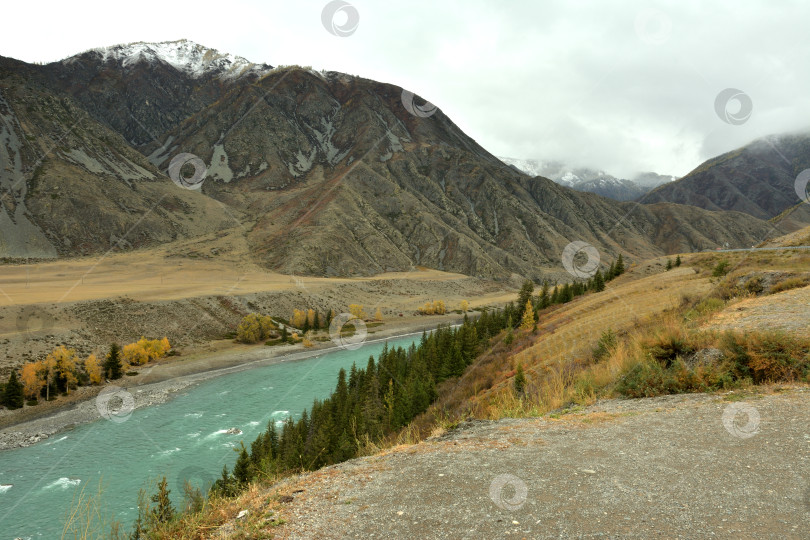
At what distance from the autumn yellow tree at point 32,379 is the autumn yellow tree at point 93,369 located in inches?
208

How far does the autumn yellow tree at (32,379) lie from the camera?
43.3m

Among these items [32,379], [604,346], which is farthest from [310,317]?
[604,346]

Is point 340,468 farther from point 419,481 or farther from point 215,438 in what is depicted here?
point 215,438

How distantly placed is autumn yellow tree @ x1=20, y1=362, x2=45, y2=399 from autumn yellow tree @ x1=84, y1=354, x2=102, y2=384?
527 centimetres

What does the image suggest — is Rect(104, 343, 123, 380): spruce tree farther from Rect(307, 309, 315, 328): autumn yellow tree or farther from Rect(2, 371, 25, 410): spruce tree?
Rect(307, 309, 315, 328): autumn yellow tree

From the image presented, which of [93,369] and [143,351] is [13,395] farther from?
[143,351]

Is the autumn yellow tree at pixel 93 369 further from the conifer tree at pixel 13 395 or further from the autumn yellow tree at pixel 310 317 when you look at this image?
the autumn yellow tree at pixel 310 317

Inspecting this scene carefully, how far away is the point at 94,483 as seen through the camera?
92.5 feet

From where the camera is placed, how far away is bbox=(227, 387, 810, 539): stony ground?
3961 millimetres

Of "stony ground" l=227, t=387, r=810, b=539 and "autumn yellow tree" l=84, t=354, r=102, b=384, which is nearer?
"stony ground" l=227, t=387, r=810, b=539

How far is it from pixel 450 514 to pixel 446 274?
5443 inches

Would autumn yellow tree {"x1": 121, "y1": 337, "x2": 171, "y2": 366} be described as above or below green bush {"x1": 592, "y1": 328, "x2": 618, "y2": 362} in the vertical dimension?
below

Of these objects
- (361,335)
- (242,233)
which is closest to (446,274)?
(361,335)

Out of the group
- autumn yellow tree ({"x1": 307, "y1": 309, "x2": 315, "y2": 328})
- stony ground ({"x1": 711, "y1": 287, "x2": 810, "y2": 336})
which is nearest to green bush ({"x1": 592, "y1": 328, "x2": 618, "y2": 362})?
stony ground ({"x1": 711, "y1": 287, "x2": 810, "y2": 336})
